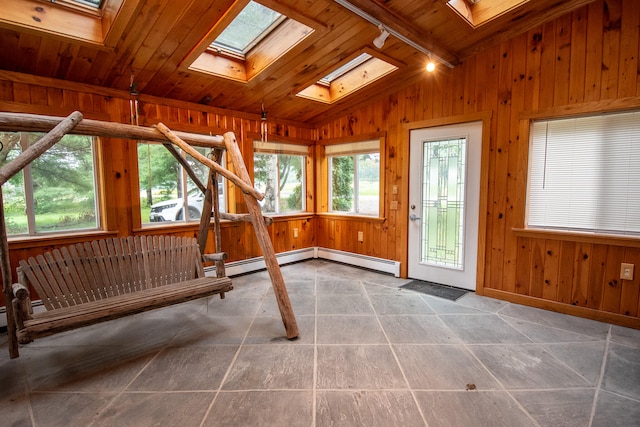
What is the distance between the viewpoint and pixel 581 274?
283cm

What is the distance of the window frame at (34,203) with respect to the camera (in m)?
2.75

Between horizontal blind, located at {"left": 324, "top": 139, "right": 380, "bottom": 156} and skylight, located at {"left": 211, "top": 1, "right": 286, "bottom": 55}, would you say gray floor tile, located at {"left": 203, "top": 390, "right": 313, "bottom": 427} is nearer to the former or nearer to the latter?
skylight, located at {"left": 211, "top": 1, "right": 286, "bottom": 55}

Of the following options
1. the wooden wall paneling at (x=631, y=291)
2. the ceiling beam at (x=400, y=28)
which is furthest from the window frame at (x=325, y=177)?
the wooden wall paneling at (x=631, y=291)

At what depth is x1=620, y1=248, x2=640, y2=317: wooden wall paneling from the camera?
258 centimetres

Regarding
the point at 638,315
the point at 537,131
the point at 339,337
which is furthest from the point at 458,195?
the point at 339,337

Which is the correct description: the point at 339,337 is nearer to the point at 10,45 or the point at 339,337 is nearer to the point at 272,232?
the point at 272,232

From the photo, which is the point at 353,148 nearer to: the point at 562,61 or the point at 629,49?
the point at 562,61

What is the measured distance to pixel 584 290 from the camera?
2.83 metres

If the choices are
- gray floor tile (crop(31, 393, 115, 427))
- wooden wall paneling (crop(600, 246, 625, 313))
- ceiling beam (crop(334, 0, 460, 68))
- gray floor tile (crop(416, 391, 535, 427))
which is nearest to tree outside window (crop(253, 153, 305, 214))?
ceiling beam (crop(334, 0, 460, 68))

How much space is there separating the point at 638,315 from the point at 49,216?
17.7 feet

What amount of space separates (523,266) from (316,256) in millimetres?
3028

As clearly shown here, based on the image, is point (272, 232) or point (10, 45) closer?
point (10, 45)

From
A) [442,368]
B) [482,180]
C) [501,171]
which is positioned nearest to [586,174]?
[501,171]

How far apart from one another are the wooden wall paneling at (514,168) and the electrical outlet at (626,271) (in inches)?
31.4
